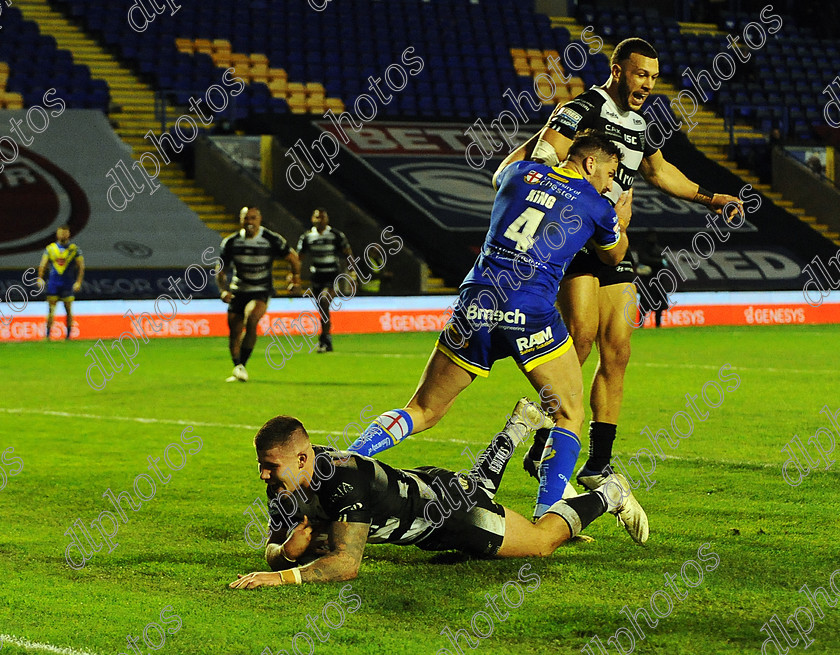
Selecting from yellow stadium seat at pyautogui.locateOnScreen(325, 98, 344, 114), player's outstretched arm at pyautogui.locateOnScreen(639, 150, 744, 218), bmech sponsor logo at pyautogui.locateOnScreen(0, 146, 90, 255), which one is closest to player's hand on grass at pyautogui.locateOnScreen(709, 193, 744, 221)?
player's outstretched arm at pyautogui.locateOnScreen(639, 150, 744, 218)

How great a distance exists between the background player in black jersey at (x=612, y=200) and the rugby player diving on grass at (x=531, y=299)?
440mm

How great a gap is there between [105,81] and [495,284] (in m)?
26.6

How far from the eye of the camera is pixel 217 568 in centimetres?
561

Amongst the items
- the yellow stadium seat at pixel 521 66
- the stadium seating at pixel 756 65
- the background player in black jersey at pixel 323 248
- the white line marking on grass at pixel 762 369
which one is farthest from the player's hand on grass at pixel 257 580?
the stadium seating at pixel 756 65

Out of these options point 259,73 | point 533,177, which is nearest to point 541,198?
point 533,177

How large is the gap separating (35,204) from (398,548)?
22.2m

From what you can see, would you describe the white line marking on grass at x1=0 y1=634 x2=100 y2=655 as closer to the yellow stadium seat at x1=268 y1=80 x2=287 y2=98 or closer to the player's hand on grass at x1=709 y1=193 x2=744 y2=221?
the player's hand on grass at x1=709 y1=193 x2=744 y2=221

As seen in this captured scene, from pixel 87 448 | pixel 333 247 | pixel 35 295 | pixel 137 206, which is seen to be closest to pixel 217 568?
pixel 87 448

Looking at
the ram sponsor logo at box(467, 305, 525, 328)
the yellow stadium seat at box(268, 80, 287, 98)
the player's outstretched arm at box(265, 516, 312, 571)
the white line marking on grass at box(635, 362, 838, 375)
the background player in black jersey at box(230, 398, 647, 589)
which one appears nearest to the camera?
the background player in black jersey at box(230, 398, 647, 589)

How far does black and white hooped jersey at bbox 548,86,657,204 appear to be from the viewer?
6500mm

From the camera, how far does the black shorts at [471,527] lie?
17.7ft

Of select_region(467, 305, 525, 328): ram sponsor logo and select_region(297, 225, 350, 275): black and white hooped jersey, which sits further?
select_region(297, 225, 350, 275): black and white hooped jersey

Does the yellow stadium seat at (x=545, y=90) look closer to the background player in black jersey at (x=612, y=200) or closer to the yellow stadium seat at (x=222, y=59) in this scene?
the yellow stadium seat at (x=222, y=59)

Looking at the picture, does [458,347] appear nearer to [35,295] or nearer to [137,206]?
[35,295]
